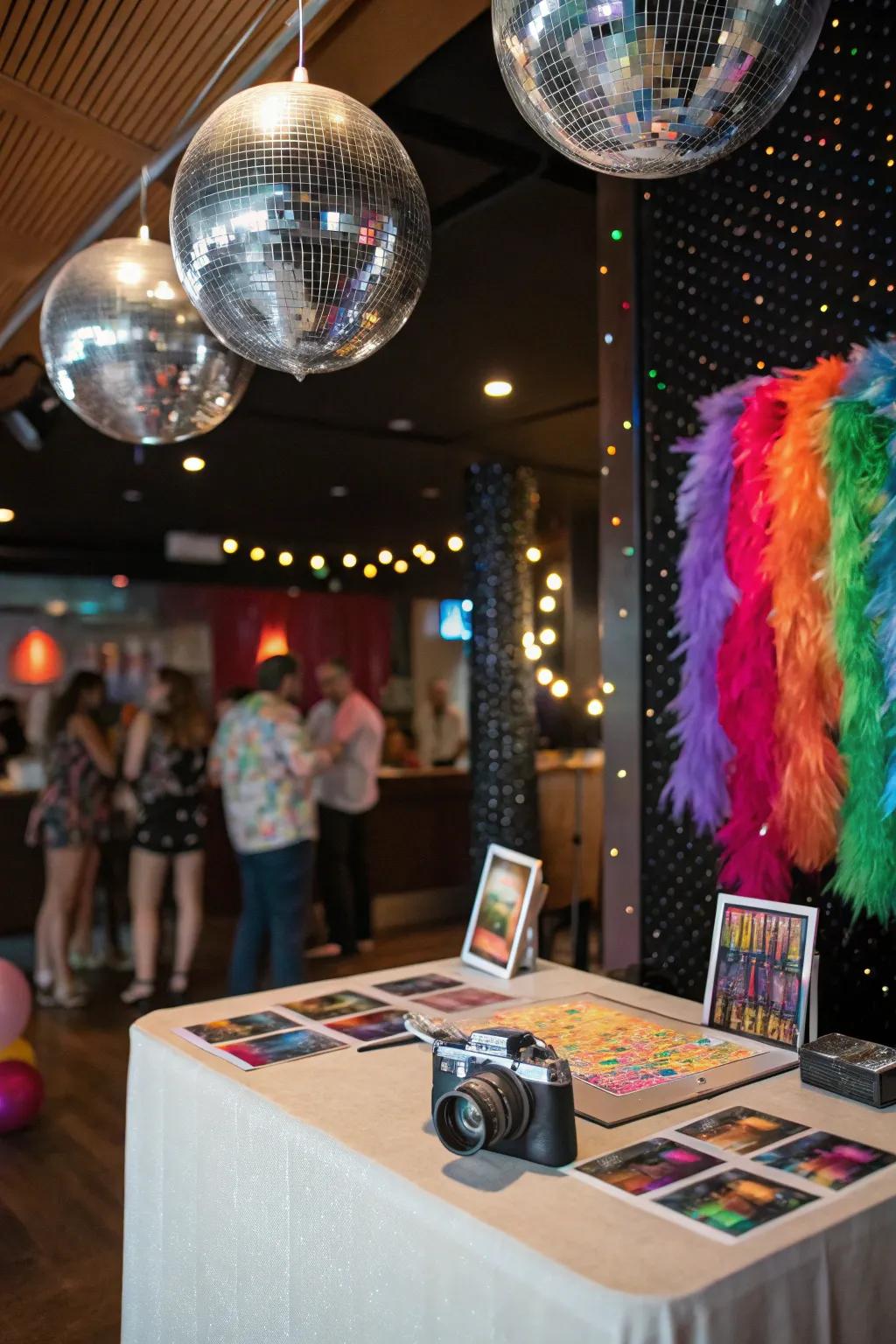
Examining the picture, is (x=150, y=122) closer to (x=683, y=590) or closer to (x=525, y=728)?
(x=683, y=590)

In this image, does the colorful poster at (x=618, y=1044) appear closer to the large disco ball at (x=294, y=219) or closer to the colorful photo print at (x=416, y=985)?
the colorful photo print at (x=416, y=985)

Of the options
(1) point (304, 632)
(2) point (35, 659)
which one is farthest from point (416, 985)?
(1) point (304, 632)

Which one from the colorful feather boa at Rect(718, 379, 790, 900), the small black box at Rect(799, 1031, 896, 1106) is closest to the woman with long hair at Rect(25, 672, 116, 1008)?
the colorful feather boa at Rect(718, 379, 790, 900)

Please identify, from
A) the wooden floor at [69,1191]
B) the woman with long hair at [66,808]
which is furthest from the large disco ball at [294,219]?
the woman with long hair at [66,808]

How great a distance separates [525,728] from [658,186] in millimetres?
4513

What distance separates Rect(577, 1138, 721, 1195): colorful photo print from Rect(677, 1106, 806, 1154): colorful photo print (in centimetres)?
4

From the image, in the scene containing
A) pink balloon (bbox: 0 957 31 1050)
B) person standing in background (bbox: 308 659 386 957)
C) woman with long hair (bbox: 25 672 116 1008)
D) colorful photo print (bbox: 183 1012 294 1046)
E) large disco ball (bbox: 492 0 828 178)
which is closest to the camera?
large disco ball (bbox: 492 0 828 178)

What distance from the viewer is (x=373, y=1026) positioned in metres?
1.90

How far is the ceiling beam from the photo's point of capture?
2764mm

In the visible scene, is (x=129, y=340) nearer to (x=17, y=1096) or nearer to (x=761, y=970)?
(x=761, y=970)

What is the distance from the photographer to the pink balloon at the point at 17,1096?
3.44 meters

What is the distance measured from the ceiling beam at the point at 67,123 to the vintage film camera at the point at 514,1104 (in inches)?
104

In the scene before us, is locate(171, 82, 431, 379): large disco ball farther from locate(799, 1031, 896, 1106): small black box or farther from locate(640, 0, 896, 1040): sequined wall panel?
locate(799, 1031, 896, 1106): small black box

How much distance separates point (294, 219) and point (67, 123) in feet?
6.38
